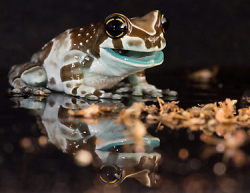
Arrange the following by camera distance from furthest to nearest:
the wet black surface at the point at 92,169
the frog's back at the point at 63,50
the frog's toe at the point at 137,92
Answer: the frog's toe at the point at 137,92, the frog's back at the point at 63,50, the wet black surface at the point at 92,169

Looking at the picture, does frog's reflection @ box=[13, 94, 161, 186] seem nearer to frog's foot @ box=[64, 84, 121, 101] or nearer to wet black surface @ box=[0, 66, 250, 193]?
wet black surface @ box=[0, 66, 250, 193]

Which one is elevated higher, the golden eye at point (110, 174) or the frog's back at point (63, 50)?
the golden eye at point (110, 174)

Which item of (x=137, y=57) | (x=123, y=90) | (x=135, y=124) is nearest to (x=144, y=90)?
(x=123, y=90)

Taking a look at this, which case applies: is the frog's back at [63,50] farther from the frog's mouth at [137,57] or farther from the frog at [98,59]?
the frog's mouth at [137,57]

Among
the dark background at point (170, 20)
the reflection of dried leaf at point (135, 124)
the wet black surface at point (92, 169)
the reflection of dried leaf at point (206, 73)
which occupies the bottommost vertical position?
the reflection of dried leaf at point (206, 73)

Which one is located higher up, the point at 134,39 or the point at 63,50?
the point at 134,39

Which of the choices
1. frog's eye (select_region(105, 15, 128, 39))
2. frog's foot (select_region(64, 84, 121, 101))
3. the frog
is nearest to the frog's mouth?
the frog

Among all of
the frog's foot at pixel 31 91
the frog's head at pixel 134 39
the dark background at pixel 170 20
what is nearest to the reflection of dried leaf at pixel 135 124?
the frog's head at pixel 134 39

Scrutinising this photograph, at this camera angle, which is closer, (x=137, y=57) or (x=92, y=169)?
(x=92, y=169)

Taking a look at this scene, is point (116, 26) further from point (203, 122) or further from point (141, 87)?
point (203, 122)
